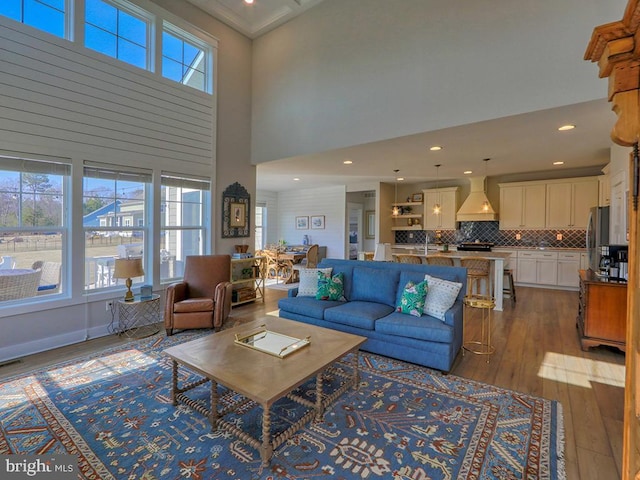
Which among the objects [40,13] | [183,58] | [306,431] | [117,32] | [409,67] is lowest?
[306,431]

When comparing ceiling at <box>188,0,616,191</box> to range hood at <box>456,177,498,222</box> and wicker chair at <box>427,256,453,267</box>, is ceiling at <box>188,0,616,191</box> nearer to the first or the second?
range hood at <box>456,177,498,222</box>

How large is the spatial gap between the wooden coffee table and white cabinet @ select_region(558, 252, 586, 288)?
6.58 metres

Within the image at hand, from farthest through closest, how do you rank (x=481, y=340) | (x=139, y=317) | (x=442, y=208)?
(x=442, y=208)
(x=139, y=317)
(x=481, y=340)

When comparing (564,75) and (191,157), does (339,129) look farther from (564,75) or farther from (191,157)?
(564,75)

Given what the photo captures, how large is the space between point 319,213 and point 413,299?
744cm

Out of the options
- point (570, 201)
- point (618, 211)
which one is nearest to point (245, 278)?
point (618, 211)

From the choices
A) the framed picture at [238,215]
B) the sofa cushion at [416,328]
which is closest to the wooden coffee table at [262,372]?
the sofa cushion at [416,328]

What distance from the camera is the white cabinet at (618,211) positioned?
389 cm

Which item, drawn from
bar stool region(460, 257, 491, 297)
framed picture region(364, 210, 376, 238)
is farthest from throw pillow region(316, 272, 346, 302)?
framed picture region(364, 210, 376, 238)

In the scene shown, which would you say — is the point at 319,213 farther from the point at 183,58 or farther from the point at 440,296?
the point at 440,296

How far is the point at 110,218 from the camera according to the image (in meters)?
4.21

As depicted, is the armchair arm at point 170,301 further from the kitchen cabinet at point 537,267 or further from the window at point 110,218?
the kitchen cabinet at point 537,267

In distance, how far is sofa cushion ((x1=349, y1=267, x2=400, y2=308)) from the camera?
3812 mm

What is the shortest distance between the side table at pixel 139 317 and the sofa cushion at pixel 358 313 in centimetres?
240
